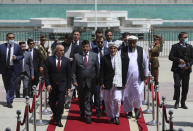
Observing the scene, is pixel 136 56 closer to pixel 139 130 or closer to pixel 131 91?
pixel 131 91

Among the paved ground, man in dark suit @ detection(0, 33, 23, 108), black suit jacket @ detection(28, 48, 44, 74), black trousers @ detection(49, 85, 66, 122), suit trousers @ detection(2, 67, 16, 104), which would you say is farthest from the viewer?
black suit jacket @ detection(28, 48, 44, 74)

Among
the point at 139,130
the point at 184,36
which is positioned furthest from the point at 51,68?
the point at 184,36

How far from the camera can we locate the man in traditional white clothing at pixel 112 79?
449 inches

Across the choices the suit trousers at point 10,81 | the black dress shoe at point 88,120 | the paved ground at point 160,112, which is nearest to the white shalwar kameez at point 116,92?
the black dress shoe at point 88,120

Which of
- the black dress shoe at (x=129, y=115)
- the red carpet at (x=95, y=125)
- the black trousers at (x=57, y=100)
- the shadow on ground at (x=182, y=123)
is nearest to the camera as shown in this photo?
the red carpet at (x=95, y=125)

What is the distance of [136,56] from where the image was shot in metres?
11.8

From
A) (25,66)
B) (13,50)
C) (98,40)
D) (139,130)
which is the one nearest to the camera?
(139,130)

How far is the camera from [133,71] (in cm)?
1174

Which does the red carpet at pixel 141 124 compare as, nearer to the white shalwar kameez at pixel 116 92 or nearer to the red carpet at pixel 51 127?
the white shalwar kameez at pixel 116 92

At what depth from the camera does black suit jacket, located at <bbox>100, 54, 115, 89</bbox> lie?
11414 mm

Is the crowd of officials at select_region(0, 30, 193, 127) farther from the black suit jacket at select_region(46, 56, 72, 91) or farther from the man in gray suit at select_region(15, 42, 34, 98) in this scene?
the man in gray suit at select_region(15, 42, 34, 98)

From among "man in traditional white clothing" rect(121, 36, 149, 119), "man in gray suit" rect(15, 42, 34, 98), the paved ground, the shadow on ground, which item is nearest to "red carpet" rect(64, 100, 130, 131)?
the paved ground

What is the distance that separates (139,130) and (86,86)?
1.42 metres

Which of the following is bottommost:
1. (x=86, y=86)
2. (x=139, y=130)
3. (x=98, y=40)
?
(x=139, y=130)
